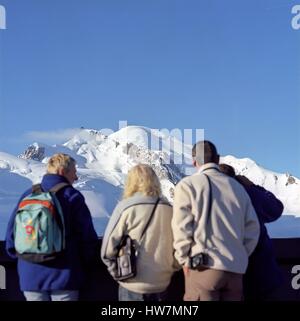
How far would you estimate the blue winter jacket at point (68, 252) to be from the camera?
3781 millimetres

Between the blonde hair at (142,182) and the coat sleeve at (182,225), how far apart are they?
174 mm

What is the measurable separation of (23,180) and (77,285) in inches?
80.6

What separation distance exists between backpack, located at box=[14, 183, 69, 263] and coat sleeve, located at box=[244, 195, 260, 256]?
1.17m

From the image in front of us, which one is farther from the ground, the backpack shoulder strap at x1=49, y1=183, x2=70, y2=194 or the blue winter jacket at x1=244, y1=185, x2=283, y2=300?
the backpack shoulder strap at x1=49, y1=183, x2=70, y2=194

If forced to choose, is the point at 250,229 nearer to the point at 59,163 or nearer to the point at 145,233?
the point at 145,233

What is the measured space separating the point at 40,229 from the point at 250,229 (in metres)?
1.33

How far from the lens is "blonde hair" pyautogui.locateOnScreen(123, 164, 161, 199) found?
12.1ft

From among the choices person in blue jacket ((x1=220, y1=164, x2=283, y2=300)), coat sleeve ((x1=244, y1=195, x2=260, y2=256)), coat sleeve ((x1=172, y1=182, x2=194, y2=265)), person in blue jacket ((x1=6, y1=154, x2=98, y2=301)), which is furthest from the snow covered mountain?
coat sleeve ((x1=172, y1=182, x2=194, y2=265))

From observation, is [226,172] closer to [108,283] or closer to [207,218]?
[207,218]

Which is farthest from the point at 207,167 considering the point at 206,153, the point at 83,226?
the point at 83,226

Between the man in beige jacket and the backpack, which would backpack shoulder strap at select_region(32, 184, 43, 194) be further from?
the man in beige jacket

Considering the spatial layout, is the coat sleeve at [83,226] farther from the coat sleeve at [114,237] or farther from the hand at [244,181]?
the hand at [244,181]
